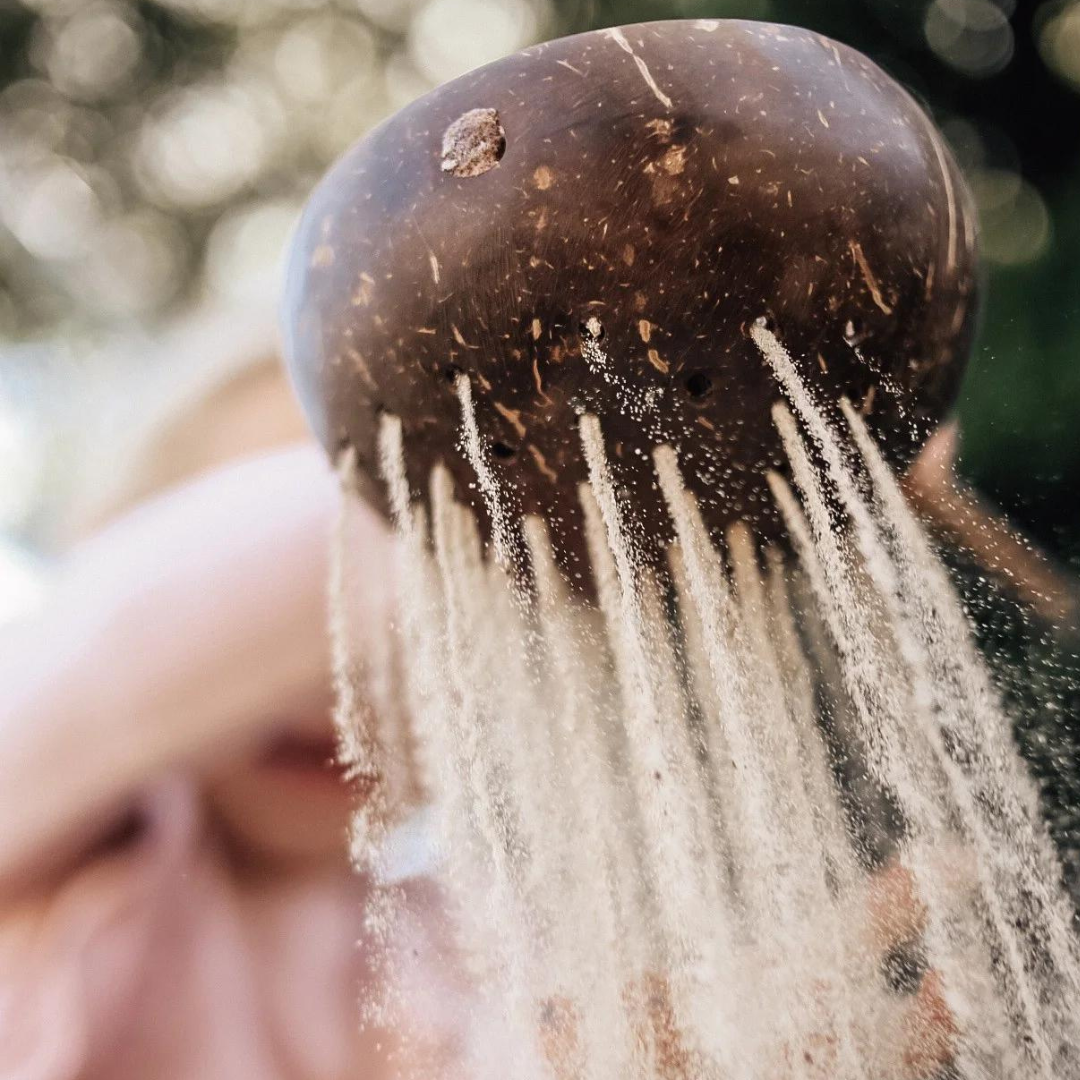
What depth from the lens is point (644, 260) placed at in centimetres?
35

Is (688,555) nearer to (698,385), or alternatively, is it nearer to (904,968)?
(698,385)

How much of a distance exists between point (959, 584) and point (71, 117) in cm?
186

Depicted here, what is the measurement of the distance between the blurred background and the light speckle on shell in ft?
1.14

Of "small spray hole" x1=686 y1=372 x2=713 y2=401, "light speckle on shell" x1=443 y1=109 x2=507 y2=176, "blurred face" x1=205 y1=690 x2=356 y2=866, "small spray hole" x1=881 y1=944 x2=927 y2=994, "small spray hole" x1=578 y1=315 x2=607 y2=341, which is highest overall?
"light speckle on shell" x1=443 y1=109 x2=507 y2=176

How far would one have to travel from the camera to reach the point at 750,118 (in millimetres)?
363

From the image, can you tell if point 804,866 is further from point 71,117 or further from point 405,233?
point 71,117

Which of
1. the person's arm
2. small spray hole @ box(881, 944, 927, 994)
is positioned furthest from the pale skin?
small spray hole @ box(881, 944, 927, 994)

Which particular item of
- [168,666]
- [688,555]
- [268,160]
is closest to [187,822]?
[168,666]

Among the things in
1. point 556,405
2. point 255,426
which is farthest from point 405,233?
point 255,426

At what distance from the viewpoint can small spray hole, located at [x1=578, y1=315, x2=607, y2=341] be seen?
1.18ft

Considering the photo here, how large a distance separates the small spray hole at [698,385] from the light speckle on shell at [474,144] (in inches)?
4.1

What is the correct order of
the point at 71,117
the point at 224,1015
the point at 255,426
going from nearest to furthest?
the point at 224,1015 < the point at 255,426 < the point at 71,117

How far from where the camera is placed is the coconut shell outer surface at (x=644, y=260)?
1.17 ft

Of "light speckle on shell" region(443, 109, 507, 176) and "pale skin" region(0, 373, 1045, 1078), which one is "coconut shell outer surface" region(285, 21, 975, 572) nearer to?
"light speckle on shell" region(443, 109, 507, 176)
